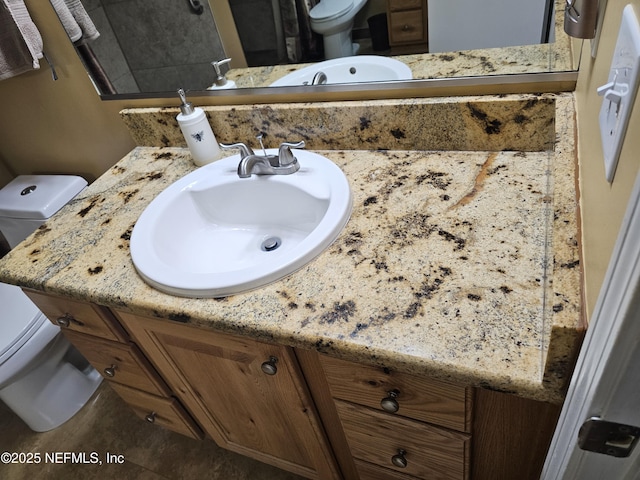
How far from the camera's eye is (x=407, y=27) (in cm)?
92

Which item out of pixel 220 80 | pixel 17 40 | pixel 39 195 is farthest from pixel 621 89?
pixel 39 195

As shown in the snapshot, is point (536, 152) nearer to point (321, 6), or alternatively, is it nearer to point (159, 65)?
point (321, 6)

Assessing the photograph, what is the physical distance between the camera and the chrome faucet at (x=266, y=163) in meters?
0.99

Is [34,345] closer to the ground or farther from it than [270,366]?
closer to the ground

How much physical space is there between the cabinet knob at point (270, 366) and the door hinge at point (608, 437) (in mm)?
531

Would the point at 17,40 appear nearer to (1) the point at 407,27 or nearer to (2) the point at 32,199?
(2) the point at 32,199

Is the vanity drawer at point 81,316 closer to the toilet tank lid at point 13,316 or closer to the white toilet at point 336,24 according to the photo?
the toilet tank lid at point 13,316

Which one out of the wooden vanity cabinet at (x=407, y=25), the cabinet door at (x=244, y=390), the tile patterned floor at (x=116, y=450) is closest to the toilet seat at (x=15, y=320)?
the tile patterned floor at (x=116, y=450)

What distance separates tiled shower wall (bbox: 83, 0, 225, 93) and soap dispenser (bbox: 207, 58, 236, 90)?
0.02m

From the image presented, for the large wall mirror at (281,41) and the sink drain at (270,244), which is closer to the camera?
→ the large wall mirror at (281,41)

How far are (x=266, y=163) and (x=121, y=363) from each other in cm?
65

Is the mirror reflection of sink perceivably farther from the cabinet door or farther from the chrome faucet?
the cabinet door

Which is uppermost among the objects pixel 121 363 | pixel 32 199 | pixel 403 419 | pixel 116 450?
pixel 32 199

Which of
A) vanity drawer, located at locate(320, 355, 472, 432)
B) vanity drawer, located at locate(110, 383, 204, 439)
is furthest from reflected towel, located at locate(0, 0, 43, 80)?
vanity drawer, located at locate(320, 355, 472, 432)
